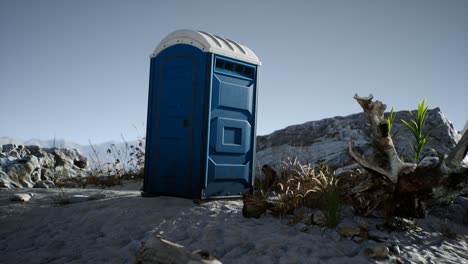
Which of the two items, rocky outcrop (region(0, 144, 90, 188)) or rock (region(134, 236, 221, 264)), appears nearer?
rock (region(134, 236, 221, 264))

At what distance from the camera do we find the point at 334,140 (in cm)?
820

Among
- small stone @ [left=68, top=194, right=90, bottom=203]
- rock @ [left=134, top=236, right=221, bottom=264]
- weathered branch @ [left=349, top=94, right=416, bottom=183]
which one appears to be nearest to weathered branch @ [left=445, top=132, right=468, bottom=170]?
weathered branch @ [left=349, top=94, right=416, bottom=183]

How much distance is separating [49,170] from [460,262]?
8595 mm

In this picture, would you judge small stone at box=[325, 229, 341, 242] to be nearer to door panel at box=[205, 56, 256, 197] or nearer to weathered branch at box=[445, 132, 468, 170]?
weathered branch at box=[445, 132, 468, 170]

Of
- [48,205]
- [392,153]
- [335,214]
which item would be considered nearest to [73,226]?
[48,205]

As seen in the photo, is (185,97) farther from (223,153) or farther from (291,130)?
(291,130)

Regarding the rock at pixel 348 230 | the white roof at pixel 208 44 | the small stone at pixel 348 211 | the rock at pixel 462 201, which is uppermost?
the white roof at pixel 208 44

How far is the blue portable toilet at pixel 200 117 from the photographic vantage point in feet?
17.1

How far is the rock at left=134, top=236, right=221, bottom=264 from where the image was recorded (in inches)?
97.8

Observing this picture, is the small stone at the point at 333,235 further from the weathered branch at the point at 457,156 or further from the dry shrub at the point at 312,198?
the weathered branch at the point at 457,156

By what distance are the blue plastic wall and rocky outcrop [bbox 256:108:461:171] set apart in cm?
148

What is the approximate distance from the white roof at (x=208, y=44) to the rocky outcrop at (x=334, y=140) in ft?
6.48

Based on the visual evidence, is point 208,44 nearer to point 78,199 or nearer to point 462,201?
point 78,199

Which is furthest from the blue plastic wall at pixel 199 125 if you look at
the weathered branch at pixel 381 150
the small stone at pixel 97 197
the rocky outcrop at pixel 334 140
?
the weathered branch at pixel 381 150
